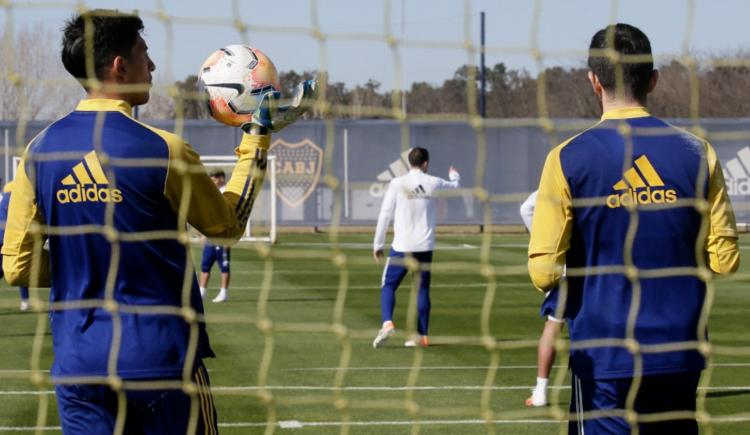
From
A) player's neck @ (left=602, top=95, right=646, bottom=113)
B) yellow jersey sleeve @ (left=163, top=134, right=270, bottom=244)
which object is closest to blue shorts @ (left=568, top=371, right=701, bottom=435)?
player's neck @ (left=602, top=95, right=646, bottom=113)

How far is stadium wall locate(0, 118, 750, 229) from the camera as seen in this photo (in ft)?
99.1

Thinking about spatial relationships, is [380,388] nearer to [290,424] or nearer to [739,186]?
[290,424]

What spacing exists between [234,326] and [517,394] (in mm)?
4656

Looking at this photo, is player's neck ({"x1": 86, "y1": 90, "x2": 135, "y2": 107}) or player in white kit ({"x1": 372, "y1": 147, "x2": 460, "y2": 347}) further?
player in white kit ({"x1": 372, "y1": 147, "x2": 460, "y2": 347})

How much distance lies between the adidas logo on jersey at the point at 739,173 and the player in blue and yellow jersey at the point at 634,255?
86.0 feet

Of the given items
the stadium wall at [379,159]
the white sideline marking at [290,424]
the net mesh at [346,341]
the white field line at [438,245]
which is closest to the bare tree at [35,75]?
the net mesh at [346,341]

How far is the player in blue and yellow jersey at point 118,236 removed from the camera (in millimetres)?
3898

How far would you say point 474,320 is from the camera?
13719 millimetres

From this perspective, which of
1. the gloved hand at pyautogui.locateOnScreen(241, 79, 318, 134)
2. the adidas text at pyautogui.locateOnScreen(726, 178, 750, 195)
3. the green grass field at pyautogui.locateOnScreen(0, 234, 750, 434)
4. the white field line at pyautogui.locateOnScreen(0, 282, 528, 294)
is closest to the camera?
the gloved hand at pyautogui.locateOnScreen(241, 79, 318, 134)

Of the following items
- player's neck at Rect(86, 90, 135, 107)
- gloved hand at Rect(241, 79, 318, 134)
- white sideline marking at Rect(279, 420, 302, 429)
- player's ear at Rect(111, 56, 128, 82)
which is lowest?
white sideline marking at Rect(279, 420, 302, 429)

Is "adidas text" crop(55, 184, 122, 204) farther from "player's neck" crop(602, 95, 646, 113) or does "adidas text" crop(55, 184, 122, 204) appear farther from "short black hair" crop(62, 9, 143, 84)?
"player's neck" crop(602, 95, 646, 113)

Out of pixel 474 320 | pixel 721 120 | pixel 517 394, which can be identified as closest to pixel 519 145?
pixel 721 120

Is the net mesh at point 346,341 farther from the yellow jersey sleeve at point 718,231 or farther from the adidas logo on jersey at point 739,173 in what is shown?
the adidas logo on jersey at point 739,173

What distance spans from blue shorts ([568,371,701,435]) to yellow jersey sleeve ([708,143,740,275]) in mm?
395
